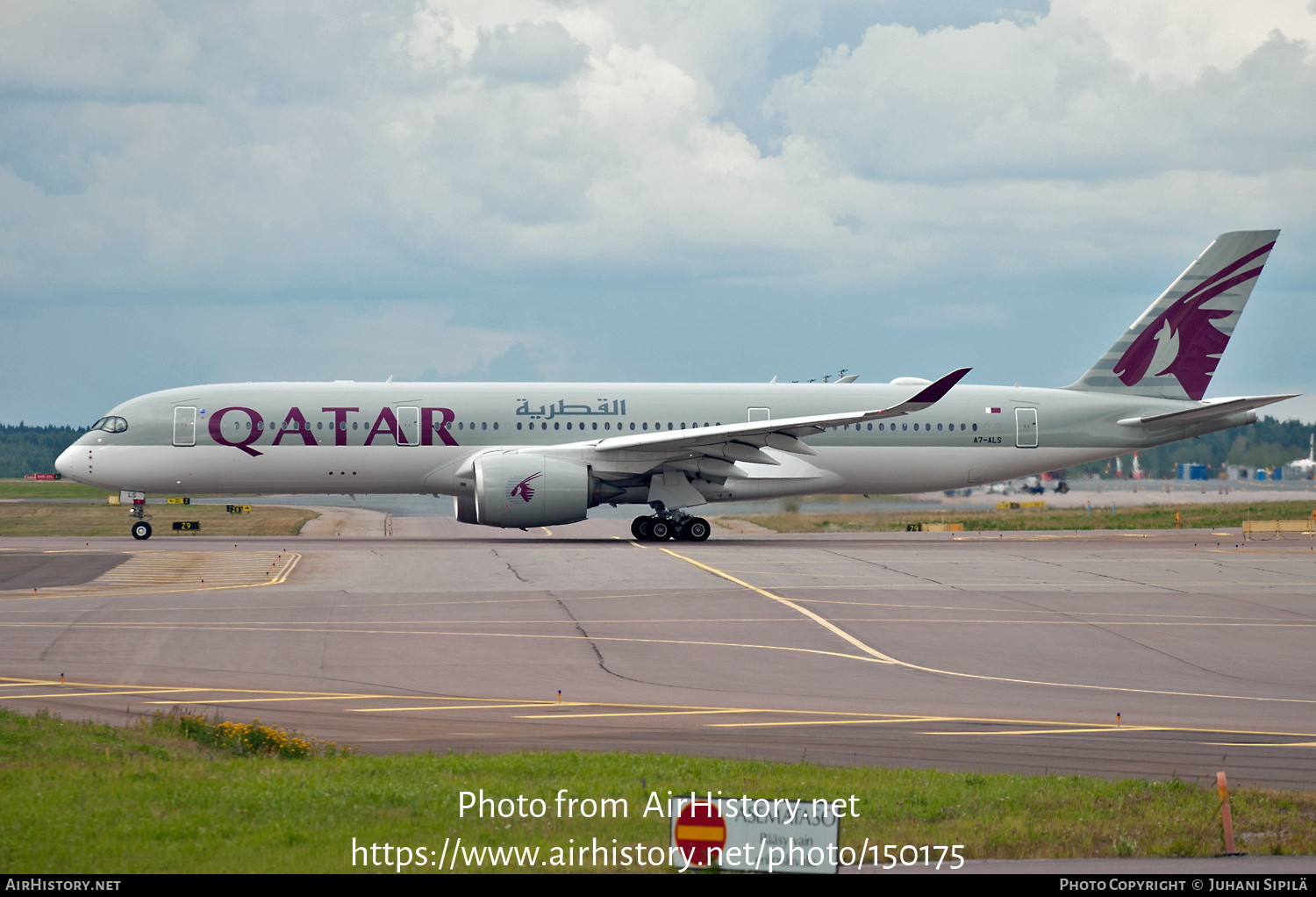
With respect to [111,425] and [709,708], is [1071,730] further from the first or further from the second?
[111,425]

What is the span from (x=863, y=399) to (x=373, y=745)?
93.2 ft

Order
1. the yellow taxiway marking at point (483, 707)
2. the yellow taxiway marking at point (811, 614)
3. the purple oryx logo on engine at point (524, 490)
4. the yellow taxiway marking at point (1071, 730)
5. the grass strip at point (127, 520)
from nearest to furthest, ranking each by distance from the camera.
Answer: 1. the yellow taxiway marking at point (1071, 730)
2. the yellow taxiway marking at point (483, 707)
3. the yellow taxiway marking at point (811, 614)
4. the purple oryx logo on engine at point (524, 490)
5. the grass strip at point (127, 520)

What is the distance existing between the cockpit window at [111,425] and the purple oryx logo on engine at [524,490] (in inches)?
492

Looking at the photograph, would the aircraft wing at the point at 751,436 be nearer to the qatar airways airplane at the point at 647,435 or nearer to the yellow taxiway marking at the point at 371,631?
the qatar airways airplane at the point at 647,435

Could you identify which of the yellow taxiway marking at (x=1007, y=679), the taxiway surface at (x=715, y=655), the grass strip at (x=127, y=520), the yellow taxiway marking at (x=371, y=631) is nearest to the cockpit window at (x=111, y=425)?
the grass strip at (x=127, y=520)

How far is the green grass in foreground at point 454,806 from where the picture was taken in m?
7.70

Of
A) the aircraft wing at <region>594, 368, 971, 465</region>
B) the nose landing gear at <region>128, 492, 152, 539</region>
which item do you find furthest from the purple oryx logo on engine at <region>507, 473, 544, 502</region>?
the nose landing gear at <region>128, 492, 152, 539</region>

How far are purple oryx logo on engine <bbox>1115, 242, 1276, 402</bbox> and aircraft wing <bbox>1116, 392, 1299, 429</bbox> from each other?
164cm

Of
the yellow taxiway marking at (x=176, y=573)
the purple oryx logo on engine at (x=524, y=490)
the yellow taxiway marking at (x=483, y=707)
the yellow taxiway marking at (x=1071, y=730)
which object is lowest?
the yellow taxiway marking at (x=1071, y=730)

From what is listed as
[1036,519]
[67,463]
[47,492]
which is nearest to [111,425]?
[67,463]

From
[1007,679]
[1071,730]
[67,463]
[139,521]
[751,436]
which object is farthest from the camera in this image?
[139,521]

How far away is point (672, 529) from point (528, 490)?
5.62 m

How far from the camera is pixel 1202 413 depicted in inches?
1487

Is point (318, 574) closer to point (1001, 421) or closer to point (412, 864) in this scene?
point (412, 864)
